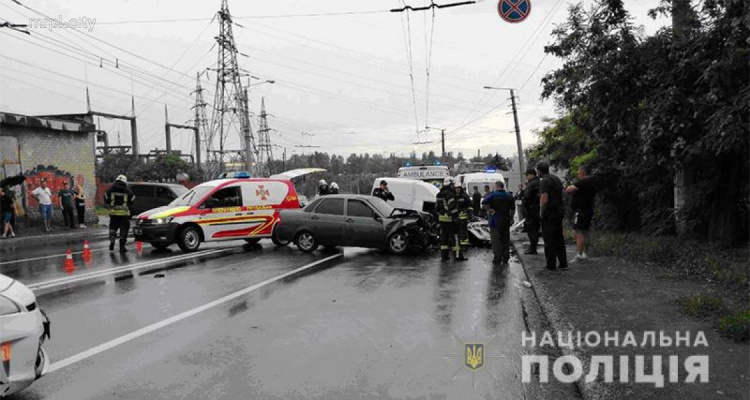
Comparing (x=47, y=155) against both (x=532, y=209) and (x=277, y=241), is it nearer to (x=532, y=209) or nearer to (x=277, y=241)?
(x=277, y=241)

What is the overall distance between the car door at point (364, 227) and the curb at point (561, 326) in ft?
12.6

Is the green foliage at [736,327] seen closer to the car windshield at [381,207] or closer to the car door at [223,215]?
the car windshield at [381,207]

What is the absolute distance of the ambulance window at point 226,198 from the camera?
591 inches

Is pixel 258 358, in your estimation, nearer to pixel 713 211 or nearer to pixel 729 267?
pixel 729 267

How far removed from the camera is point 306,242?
14367 mm

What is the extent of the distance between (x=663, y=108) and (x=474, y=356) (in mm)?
6717

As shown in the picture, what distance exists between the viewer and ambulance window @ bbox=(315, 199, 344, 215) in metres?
14.4

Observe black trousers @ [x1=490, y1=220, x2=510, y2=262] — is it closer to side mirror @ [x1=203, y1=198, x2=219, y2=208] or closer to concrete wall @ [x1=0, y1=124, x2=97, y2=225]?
side mirror @ [x1=203, y1=198, x2=219, y2=208]

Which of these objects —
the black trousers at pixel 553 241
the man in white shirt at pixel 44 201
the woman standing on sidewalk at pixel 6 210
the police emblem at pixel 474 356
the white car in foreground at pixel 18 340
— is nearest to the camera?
the white car in foreground at pixel 18 340

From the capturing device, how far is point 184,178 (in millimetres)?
44844

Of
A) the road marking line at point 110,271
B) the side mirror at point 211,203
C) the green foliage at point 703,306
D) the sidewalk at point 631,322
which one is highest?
the side mirror at point 211,203

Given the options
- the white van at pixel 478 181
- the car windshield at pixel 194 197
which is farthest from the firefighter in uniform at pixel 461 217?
the white van at pixel 478 181

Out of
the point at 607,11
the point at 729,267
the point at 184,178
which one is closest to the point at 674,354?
the point at 729,267

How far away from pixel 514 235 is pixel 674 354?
44.4 feet
